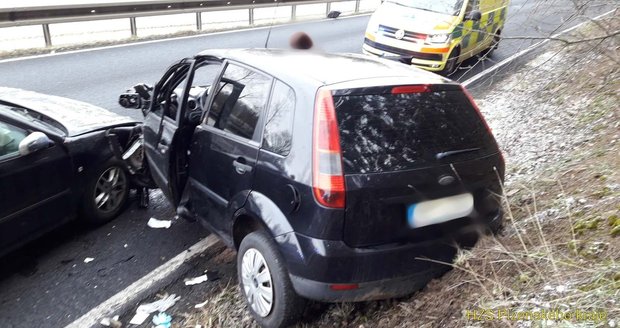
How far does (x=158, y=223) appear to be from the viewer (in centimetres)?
450

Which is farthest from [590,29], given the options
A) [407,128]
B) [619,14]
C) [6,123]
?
[6,123]

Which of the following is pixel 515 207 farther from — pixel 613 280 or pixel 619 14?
pixel 619 14

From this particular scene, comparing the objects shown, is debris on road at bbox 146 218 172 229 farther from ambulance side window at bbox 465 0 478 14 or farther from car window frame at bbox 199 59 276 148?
ambulance side window at bbox 465 0 478 14

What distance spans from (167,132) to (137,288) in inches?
48.0

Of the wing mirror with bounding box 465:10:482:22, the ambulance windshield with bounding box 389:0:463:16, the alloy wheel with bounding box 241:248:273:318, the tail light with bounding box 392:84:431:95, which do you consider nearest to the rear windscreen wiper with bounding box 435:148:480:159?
the tail light with bounding box 392:84:431:95

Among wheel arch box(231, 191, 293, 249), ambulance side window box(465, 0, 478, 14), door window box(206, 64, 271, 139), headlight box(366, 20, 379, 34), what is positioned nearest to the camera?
wheel arch box(231, 191, 293, 249)

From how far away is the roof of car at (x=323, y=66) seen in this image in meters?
2.96

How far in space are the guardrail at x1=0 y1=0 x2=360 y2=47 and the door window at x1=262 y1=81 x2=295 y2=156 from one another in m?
6.87

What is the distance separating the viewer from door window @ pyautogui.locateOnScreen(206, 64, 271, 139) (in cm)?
313

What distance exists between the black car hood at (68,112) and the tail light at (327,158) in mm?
2681

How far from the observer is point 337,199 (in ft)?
8.30

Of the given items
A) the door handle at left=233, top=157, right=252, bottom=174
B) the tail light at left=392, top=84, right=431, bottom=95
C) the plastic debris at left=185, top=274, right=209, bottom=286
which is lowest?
the plastic debris at left=185, top=274, right=209, bottom=286

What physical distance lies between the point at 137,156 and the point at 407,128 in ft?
9.73

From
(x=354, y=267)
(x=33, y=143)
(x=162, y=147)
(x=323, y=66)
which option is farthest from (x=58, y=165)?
(x=354, y=267)
